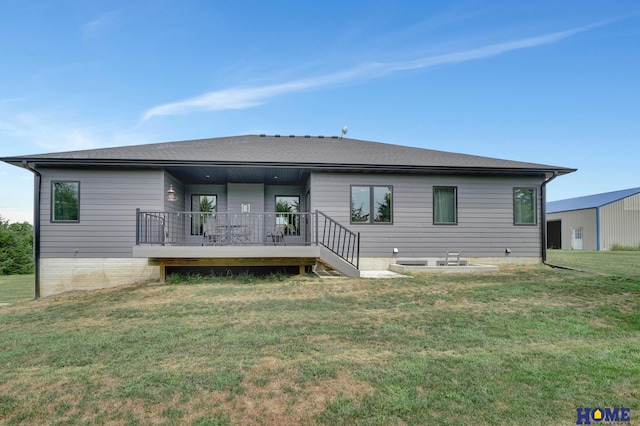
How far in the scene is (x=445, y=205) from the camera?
11.3 meters

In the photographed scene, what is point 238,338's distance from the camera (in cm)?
460

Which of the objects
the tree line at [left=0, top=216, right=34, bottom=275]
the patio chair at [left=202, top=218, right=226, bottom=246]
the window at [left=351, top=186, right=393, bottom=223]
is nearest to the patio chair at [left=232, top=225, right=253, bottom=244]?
the patio chair at [left=202, top=218, right=226, bottom=246]

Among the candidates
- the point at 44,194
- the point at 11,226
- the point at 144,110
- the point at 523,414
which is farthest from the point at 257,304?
the point at 11,226

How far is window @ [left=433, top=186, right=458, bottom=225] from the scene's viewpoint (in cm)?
1127

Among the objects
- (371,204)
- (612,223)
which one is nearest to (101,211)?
(371,204)

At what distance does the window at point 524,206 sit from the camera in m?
11.5

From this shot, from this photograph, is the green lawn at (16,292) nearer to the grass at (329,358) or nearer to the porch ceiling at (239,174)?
the grass at (329,358)

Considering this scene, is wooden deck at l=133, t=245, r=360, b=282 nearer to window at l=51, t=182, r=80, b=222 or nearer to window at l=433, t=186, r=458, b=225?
window at l=51, t=182, r=80, b=222

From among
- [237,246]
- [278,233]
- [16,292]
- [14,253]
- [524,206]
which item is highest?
[524,206]

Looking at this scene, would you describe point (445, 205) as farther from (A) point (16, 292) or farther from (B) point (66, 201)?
(A) point (16, 292)

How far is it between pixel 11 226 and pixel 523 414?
35.3m

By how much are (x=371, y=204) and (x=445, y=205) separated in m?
2.51

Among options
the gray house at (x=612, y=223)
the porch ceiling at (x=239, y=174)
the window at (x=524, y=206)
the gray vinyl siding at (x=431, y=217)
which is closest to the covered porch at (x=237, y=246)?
the gray vinyl siding at (x=431, y=217)

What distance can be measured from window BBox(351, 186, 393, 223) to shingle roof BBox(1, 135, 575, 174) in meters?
0.85
